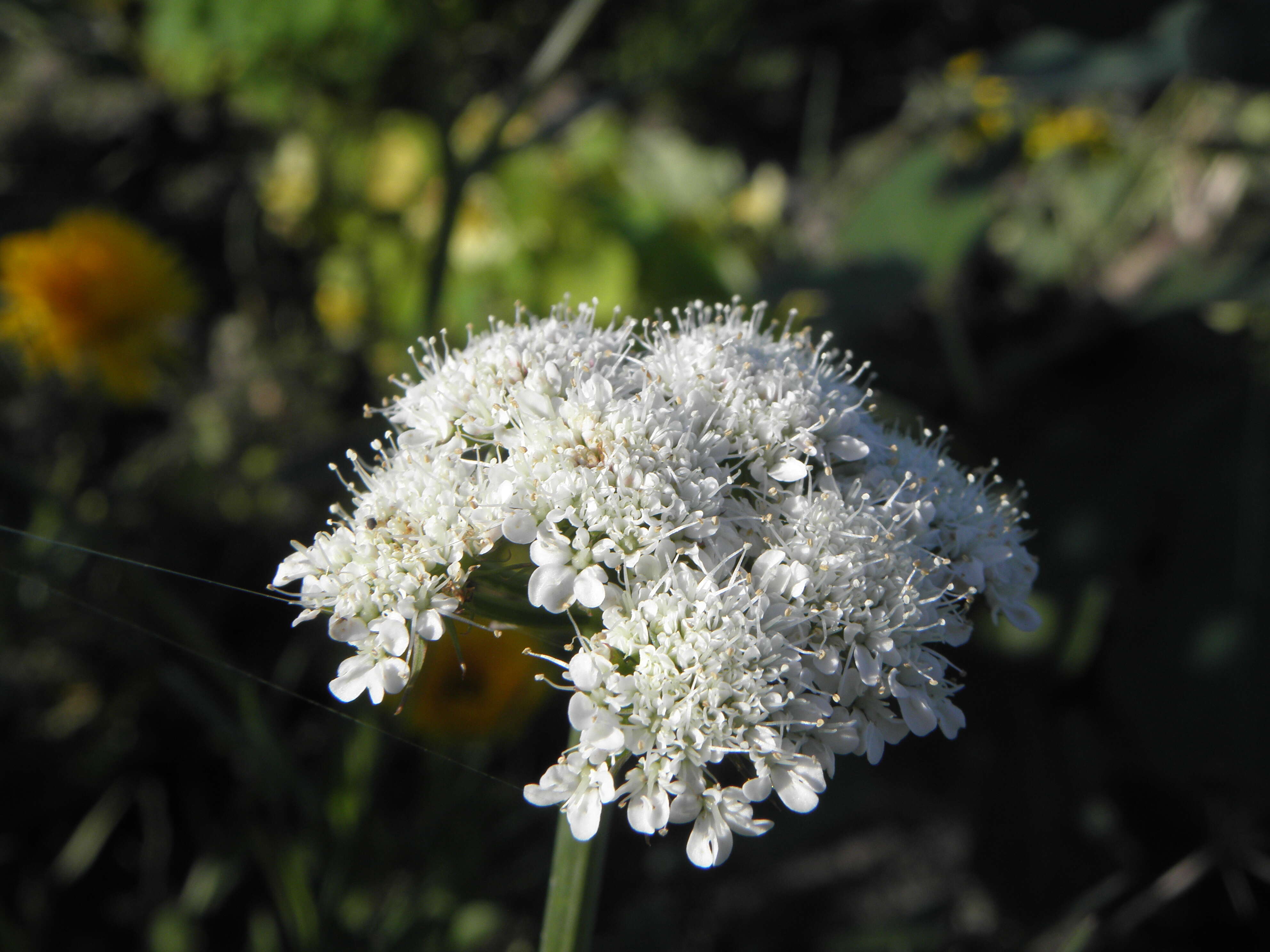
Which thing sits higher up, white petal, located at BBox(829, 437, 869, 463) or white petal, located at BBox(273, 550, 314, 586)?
white petal, located at BBox(829, 437, 869, 463)

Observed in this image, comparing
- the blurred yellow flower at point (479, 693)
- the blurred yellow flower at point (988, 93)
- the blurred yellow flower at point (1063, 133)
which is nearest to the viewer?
the blurred yellow flower at point (479, 693)

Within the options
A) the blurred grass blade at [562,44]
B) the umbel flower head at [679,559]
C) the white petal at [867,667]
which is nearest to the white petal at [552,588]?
the umbel flower head at [679,559]

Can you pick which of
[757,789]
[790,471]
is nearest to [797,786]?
[757,789]

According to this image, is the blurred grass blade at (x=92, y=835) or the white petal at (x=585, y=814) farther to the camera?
the blurred grass blade at (x=92, y=835)

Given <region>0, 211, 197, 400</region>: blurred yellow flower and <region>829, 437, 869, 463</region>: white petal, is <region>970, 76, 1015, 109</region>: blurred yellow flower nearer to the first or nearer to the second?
<region>829, 437, 869, 463</region>: white petal

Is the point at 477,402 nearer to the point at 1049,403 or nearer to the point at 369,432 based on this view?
the point at 369,432

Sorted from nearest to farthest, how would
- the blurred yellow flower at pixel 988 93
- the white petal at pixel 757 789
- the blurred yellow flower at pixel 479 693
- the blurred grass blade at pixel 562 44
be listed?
the white petal at pixel 757 789 → the blurred yellow flower at pixel 479 693 → the blurred grass blade at pixel 562 44 → the blurred yellow flower at pixel 988 93

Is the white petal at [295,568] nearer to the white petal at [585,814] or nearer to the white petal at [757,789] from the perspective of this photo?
the white petal at [585,814]

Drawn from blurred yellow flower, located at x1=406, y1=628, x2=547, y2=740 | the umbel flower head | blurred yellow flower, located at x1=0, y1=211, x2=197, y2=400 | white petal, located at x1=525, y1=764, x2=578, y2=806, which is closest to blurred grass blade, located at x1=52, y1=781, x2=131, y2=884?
blurred yellow flower, located at x1=406, y1=628, x2=547, y2=740
